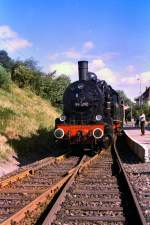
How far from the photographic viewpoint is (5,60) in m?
53.1

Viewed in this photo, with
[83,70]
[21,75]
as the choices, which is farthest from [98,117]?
[21,75]

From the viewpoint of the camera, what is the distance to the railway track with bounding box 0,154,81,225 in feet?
26.3

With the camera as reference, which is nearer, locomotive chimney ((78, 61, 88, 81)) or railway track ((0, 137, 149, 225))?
railway track ((0, 137, 149, 225))

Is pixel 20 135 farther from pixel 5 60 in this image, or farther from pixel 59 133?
pixel 5 60

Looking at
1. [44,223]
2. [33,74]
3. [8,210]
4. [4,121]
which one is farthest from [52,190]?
[33,74]

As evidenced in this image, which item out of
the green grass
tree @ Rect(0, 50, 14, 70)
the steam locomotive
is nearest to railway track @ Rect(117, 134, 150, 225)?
the steam locomotive

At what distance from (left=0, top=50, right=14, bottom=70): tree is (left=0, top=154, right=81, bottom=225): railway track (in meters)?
36.4

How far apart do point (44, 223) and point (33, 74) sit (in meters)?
40.3

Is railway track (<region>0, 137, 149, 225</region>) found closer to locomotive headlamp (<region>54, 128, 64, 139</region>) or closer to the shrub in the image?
locomotive headlamp (<region>54, 128, 64, 139</region>)

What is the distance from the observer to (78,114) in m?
20.5

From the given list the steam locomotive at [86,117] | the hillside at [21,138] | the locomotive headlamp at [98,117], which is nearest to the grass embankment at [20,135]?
the hillside at [21,138]

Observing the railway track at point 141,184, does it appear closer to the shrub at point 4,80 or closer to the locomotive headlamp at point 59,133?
the locomotive headlamp at point 59,133

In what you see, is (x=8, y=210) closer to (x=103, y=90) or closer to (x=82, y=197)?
(x=82, y=197)

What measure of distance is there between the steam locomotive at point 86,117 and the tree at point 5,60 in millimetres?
30524
